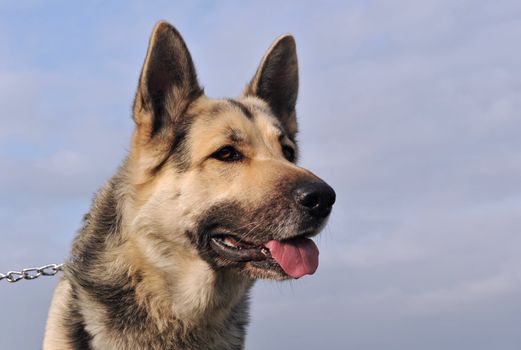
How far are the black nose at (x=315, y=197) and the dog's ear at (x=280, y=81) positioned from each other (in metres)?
2.23

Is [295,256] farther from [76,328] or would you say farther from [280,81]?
[280,81]

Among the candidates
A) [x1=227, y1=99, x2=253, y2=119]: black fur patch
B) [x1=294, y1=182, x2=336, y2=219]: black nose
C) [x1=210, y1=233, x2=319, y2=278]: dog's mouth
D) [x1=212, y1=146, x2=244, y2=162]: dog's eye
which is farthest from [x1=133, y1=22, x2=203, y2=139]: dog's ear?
[x1=294, y1=182, x2=336, y2=219]: black nose

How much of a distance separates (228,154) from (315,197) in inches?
39.7

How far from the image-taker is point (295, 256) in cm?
604

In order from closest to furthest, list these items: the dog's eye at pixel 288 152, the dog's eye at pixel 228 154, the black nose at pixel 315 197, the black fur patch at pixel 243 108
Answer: the black nose at pixel 315 197 < the dog's eye at pixel 228 154 < the black fur patch at pixel 243 108 < the dog's eye at pixel 288 152

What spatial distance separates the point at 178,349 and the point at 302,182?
69.0 inches

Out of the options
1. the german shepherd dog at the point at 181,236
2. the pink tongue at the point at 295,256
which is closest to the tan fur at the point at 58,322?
the german shepherd dog at the point at 181,236

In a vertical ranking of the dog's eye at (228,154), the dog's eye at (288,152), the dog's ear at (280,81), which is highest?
the dog's ear at (280,81)

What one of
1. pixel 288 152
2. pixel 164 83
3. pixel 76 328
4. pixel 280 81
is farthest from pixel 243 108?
pixel 76 328

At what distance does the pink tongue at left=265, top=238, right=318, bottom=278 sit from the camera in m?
5.96

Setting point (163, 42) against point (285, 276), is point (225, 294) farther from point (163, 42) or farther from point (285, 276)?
point (163, 42)

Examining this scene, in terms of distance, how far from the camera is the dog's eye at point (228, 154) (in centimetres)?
643

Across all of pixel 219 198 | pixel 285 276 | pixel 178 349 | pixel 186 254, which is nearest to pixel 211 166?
pixel 219 198

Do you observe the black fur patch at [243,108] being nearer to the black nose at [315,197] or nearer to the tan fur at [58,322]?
the black nose at [315,197]
